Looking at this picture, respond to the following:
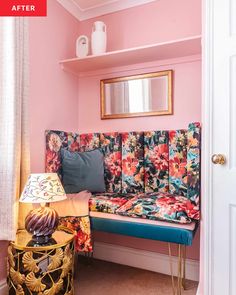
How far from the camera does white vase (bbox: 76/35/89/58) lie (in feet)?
7.20

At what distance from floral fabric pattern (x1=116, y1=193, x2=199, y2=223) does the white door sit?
105 millimetres

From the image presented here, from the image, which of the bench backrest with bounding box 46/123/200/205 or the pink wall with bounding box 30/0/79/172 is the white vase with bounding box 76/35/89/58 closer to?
the pink wall with bounding box 30/0/79/172

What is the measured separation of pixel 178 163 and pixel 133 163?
396 mm

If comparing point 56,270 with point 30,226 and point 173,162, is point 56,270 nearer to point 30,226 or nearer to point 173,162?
point 30,226

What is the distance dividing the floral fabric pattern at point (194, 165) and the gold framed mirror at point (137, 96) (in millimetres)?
621

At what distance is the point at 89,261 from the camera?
2.15m

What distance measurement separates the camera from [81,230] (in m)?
1.66

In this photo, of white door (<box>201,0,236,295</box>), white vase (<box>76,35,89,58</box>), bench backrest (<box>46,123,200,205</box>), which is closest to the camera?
white door (<box>201,0,236,295</box>)

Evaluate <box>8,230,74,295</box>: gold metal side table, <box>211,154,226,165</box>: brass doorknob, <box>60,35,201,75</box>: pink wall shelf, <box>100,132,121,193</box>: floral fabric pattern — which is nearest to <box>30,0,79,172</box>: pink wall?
<box>60,35,201,75</box>: pink wall shelf

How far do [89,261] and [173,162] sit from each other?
1.22m

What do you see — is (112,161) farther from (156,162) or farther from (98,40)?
(98,40)

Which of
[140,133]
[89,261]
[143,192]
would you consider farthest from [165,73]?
[89,261]

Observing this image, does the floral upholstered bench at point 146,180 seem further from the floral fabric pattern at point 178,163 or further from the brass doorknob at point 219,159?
the brass doorknob at point 219,159

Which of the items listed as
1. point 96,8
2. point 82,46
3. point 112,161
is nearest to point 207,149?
point 112,161
